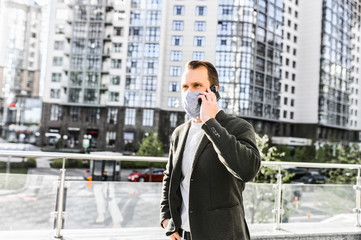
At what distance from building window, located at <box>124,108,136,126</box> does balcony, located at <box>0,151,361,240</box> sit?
63.9 feet

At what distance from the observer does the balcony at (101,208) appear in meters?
1.72

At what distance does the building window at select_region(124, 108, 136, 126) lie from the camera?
21594mm

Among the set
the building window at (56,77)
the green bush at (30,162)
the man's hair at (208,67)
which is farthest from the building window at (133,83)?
the man's hair at (208,67)

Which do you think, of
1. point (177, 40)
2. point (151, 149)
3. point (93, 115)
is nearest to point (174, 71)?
point (177, 40)

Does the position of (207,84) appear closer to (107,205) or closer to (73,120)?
(107,205)

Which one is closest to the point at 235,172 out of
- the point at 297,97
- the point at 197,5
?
the point at 197,5

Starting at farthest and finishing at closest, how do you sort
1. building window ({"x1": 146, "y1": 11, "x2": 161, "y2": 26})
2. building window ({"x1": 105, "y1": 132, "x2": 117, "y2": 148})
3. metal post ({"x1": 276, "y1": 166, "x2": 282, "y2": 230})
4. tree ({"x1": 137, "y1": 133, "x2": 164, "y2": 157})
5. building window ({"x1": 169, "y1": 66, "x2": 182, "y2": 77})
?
building window ({"x1": 105, "y1": 132, "x2": 117, "y2": 148}) < building window ({"x1": 146, "y1": 11, "x2": 161, "y2": 26}) < building window ({"x1": 169, "y1": 66, "x2": 182, "y2": 77}) < tree ({"x1": 137, "y1": 133, "x2": 164, "y2": 157}) < metal post ({"x1": 276, "y1": 166, "x2": 282, "y2": 230})

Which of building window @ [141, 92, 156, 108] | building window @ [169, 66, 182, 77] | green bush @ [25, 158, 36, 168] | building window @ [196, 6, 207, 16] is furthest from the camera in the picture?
building window @ [141, 92, 156, 108]

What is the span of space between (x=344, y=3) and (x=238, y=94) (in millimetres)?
16720

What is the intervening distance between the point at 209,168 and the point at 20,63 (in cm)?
3911

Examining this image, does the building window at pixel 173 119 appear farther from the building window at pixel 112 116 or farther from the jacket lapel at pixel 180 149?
the jacket lapel at pixel 180 149

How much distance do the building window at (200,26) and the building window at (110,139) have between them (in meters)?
10.2

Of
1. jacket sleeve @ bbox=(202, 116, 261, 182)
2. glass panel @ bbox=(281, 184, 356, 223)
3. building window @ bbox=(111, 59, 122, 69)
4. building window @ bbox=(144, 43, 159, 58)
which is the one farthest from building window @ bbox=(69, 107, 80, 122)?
jacket sleeve @ bbox=(202, 116, 261, 182)

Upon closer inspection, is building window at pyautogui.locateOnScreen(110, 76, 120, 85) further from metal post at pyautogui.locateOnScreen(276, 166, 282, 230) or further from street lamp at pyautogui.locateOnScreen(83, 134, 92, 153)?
metal post at pyautogui.locateOnScreen(276, 166, 282, 230)
